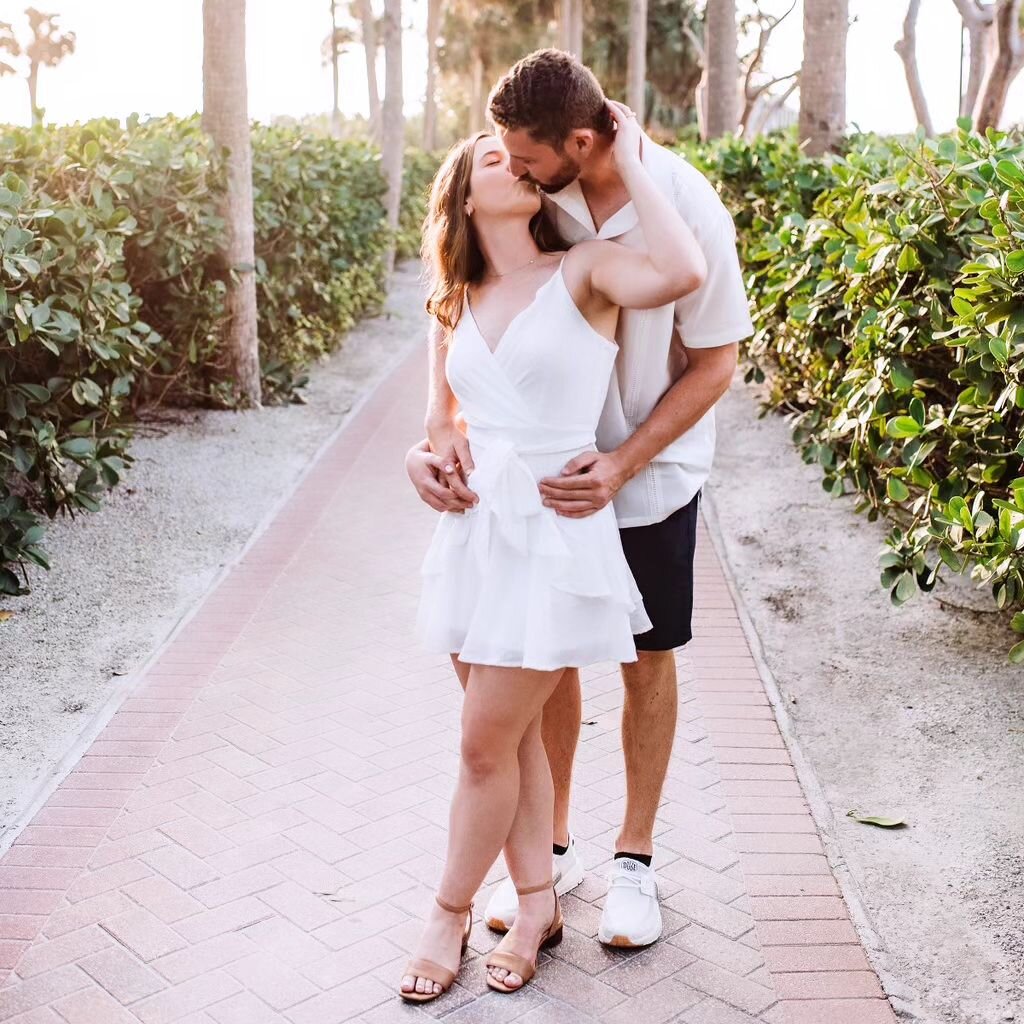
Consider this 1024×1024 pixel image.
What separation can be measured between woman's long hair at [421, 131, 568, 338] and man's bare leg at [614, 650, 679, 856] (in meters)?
1.02

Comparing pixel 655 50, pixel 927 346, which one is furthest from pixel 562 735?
pixel 655 50

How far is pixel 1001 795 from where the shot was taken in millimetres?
4199

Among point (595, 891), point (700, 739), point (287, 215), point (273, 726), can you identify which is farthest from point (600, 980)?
point (287, 215)

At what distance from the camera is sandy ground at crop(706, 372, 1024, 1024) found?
335 cm

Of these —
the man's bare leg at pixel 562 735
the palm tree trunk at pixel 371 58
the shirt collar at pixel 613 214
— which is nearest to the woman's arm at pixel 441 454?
the shirt collar at pixel 613 214

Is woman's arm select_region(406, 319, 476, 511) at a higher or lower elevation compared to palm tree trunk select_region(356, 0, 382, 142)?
lower

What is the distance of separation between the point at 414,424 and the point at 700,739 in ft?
19.0

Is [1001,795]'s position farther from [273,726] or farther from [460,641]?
[273,726]

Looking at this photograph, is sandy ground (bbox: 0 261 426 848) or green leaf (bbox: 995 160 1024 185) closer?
green leaf (bbox: 995 160 1024 185)

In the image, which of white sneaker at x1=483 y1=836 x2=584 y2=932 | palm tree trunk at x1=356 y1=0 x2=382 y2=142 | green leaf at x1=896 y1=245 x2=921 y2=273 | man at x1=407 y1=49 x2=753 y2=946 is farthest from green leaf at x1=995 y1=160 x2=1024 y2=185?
palm tree trunk at x1=356 y1=0 x2=382 y2=142

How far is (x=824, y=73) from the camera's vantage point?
1038 centimetres

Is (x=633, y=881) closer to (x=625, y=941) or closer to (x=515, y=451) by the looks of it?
(x=625, y=941)

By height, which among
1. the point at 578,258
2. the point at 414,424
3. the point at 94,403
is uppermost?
the point at 578,258

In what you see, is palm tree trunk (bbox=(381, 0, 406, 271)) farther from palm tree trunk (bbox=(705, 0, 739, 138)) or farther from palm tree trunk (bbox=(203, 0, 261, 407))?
palm tree trunk (bbox=(203, 0, 261, 407))
